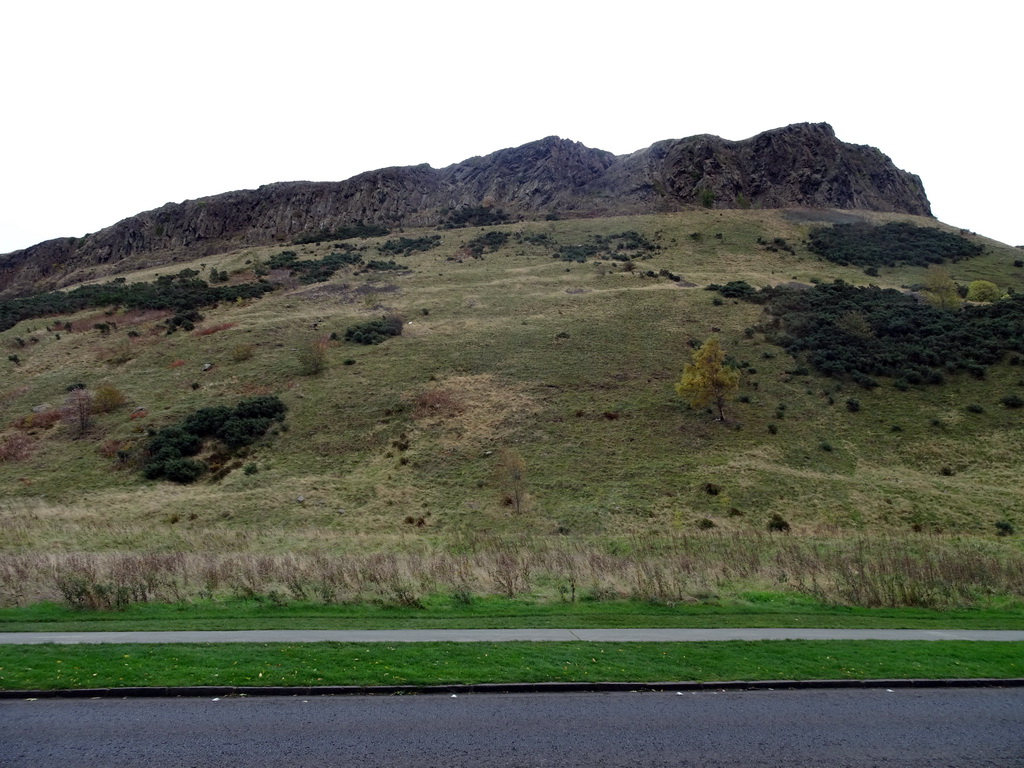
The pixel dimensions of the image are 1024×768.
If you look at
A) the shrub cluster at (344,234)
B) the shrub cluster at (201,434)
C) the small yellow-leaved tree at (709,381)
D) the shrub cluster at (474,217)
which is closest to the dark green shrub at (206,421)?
the shrub cluster at (201,434)

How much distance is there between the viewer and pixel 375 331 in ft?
191

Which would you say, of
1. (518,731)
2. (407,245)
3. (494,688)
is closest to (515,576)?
(494,688)

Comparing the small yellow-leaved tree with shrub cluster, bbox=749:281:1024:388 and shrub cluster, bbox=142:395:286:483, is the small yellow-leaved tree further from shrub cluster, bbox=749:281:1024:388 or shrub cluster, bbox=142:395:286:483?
shrub cluster, bbox=142:395:286:483

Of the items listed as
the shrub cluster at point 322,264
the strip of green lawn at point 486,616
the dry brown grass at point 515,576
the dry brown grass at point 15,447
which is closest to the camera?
the strip of green lawn at point 486,616

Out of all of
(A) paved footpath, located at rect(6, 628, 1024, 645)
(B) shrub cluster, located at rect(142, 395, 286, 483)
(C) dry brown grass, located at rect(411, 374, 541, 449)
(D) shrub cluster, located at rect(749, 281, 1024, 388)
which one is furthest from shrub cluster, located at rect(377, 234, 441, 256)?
(A) paved footpath, located at rect(6, 628, 1024, 645)

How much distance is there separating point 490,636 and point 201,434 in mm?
35088

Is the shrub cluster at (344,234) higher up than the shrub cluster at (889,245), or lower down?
higher up

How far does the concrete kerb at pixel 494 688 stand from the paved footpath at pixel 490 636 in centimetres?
216

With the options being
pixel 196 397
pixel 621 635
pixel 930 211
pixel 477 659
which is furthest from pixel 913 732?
pixel 930 211

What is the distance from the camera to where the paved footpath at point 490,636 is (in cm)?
1237

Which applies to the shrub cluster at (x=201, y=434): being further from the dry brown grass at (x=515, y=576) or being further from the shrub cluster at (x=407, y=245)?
the shrub cluster at (x=407, y=245)

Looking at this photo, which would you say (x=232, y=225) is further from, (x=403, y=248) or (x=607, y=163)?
(x=607, y=163)

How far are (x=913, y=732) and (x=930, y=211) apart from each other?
127 meters

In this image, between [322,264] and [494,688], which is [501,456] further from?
[322,264]
